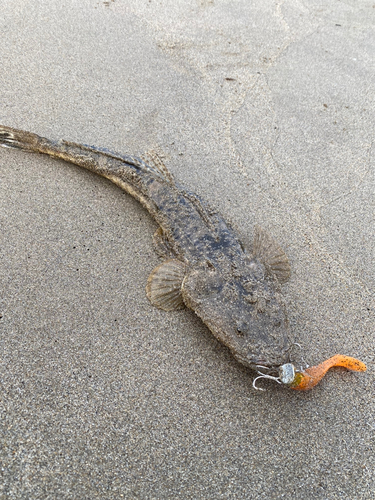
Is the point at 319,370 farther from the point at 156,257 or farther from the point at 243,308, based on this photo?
the point at 156,257

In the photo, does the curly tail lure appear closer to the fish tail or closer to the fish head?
the fish head

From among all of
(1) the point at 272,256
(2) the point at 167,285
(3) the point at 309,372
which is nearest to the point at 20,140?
(2) the point at 167,285

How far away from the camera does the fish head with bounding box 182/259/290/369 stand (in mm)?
2387

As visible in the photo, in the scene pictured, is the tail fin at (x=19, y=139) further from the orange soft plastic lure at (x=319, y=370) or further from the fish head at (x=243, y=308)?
the orange soft plastic lure at (x=319, y=370)

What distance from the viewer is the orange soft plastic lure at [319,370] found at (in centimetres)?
234

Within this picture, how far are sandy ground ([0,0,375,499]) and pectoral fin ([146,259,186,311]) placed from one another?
120 millimetres

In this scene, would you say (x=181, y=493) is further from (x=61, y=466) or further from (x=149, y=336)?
(x=149, y=336)

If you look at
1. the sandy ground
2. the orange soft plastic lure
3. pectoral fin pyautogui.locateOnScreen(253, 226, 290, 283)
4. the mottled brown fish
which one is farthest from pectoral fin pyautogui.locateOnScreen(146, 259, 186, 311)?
the orange soft plastic lure

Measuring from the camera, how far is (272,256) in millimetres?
3055

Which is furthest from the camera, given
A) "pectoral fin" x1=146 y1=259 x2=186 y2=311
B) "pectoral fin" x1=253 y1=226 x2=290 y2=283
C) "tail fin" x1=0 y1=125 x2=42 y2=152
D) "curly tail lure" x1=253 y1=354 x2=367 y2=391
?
"tail fin" x1=0 y1=125 x2=42 y2=152

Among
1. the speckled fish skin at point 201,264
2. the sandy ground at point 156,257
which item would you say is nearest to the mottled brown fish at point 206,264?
the speckled fish skin at point 201,264

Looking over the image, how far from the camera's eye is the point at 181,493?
2037 mm

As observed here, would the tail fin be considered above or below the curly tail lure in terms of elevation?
above

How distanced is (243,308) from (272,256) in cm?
68
